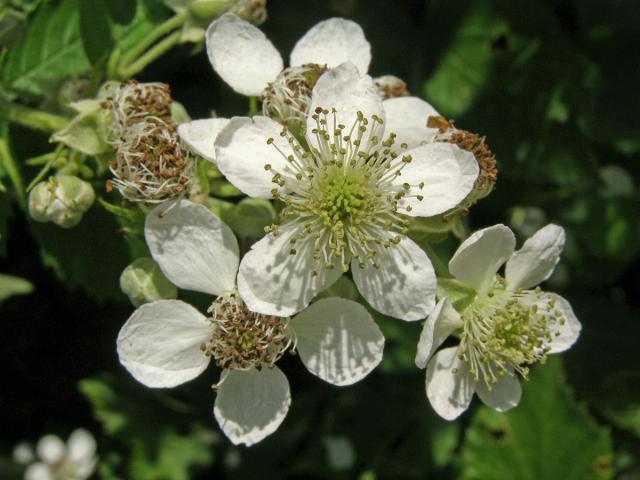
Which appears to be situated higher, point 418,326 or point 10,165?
point 10,165

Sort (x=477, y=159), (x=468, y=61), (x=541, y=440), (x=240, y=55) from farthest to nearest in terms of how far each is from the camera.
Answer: (x=468, y=61)
(x=541, y=440)
(x=240, y=55)
(x=477, y=159)

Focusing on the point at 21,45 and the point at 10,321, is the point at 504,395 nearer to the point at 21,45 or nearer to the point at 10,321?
the point at 21,45

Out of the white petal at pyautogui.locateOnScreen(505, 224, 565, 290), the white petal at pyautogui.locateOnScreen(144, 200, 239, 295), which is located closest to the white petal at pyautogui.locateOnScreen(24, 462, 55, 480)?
the white petal at pyautogui.locateOnScreen(144, 200, 239, 295)

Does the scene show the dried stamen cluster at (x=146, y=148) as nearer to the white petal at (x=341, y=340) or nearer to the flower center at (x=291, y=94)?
the flower center at (x=291, y=94)

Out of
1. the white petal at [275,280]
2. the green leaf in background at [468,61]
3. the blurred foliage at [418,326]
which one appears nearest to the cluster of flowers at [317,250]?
the white petal at [275,280]

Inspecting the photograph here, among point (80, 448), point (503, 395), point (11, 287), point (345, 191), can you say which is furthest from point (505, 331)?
point (80, 448)

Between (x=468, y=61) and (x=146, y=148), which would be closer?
(x=146, y=148)

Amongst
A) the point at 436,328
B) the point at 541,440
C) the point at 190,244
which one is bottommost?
the point at 541,440

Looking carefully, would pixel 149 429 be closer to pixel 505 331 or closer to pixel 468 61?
pixel 505 331
